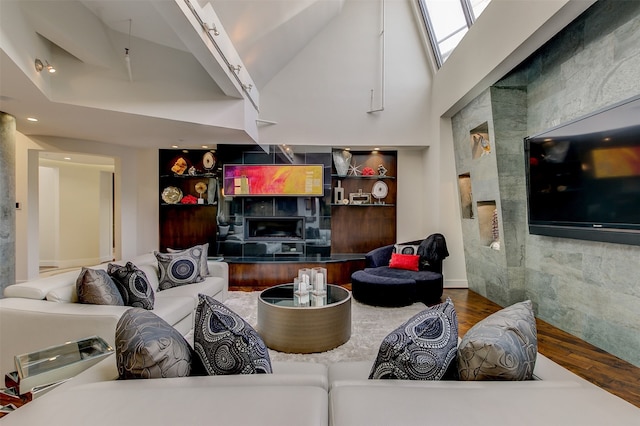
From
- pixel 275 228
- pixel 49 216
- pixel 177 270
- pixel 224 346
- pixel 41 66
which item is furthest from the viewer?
pixel 49 216

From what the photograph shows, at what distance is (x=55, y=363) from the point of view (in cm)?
135

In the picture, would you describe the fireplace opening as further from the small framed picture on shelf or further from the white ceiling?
the white ceiling

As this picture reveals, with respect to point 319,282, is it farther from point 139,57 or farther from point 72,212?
point 72,212

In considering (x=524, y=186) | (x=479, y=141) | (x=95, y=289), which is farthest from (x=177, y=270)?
(x=479, y=141)

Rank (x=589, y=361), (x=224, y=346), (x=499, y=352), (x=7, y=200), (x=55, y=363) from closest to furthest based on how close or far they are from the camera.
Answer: (x=499, y=352)
(x=224, y=346)
(x=55, y=363)
(x=589, y=361)
(x=7, y=200)

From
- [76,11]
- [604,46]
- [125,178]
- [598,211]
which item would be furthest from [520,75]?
[125,178]

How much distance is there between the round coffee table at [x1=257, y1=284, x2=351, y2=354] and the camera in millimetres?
2627

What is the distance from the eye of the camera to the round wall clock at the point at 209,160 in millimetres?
6264

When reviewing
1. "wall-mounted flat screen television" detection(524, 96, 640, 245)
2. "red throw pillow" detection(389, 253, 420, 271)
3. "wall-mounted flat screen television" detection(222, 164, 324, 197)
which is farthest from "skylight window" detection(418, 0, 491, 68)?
"red throw pillow" detection(389, 253, 420, 271)

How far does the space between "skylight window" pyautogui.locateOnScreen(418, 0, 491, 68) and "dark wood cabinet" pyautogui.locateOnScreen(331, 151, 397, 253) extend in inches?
77.5

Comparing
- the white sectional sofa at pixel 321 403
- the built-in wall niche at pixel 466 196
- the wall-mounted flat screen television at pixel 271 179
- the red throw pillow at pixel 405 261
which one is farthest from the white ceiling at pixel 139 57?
the built-in wall niche at pixel 466 196

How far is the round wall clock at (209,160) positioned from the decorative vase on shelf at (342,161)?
7.97 feet

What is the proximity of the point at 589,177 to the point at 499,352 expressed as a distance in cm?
242

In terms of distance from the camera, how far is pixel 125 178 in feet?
19.8
